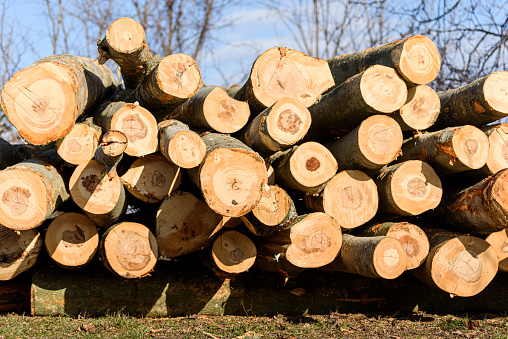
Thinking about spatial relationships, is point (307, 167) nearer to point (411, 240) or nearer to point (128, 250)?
point (411, 240)

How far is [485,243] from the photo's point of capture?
162 inches

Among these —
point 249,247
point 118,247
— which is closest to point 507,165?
point 249,247

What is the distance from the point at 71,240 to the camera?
401 centimetres

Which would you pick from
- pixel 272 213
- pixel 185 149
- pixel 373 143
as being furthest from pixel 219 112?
pixel 373 143

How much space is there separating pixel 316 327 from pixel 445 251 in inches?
49.8

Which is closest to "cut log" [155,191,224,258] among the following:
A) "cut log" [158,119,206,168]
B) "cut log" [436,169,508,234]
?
"cut log" [158,119,206,168]

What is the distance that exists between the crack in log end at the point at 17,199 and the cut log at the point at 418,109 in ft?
10.3

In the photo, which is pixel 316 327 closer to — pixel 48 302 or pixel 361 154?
pixel 361 154

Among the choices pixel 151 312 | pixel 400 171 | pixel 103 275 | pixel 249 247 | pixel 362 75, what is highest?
pixel 362 75

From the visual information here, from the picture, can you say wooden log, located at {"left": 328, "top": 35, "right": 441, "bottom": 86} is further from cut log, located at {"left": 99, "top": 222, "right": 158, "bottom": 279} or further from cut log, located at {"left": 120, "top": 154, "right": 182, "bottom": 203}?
cut log, located at {"left": 99, "top": 222, "right": 158, "bottom": 279}

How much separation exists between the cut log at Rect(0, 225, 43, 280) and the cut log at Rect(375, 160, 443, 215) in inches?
121

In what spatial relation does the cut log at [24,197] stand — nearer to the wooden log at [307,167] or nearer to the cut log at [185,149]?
the cut log at [185,149]

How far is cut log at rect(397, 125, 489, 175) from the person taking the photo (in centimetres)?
397

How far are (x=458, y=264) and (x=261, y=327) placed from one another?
1.76 meters
